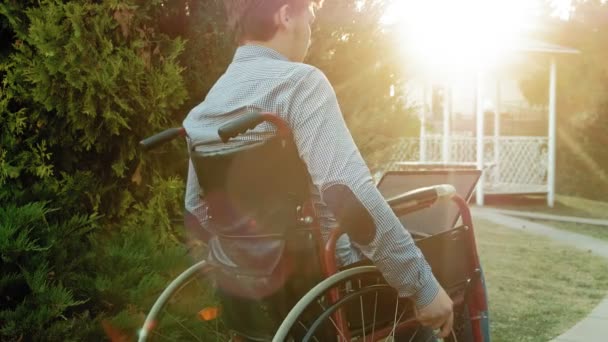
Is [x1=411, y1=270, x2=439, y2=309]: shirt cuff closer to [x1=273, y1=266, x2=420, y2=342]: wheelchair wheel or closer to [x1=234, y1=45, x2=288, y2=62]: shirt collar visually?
[x1=273, y1=266, x2=420, y2=342]: wheelchair wheel

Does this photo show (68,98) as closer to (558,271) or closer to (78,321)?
(78,321)

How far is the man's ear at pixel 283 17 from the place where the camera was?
2140mm

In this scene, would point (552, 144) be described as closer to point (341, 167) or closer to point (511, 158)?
point (511, 158)

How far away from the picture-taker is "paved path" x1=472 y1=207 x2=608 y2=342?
4.86m

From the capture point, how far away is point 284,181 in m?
1.95

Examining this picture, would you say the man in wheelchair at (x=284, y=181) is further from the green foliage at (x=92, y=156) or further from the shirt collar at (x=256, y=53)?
the green foliage at (x=92, y=156)

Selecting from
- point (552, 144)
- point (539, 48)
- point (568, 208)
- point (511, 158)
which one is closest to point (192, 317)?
point (568, 208)

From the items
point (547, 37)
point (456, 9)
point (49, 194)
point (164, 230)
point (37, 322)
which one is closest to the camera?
point (37, 322)

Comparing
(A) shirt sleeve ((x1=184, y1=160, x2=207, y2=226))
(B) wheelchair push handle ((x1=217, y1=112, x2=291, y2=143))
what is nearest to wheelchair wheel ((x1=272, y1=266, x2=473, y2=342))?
(B) wheelchair push handle ((x1=217, y1=112, x2=291, y2=143))

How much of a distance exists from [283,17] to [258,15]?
0.08 meters

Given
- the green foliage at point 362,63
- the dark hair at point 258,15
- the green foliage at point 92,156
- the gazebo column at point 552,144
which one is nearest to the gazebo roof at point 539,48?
the gazebo column at point 552,144

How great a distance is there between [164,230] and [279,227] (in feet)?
5.65

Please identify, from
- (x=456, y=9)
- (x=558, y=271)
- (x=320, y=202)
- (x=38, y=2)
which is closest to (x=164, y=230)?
(x=38, y=2)

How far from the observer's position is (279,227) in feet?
6.45
